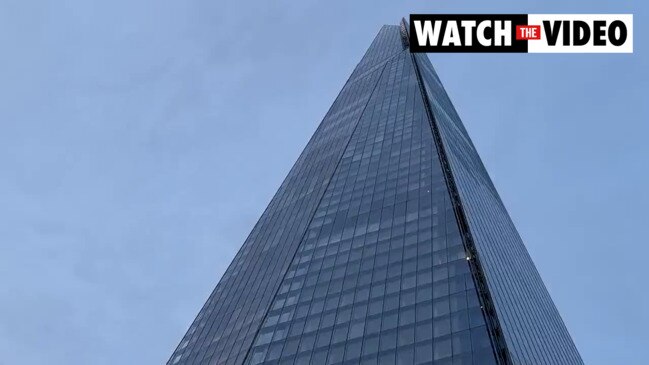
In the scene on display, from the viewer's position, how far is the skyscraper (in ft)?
236

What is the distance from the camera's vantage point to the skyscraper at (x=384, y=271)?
71.9m

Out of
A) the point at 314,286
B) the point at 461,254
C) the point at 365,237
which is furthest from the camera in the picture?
the point at 365,237

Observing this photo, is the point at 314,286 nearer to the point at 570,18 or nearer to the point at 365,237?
the point at 365,237

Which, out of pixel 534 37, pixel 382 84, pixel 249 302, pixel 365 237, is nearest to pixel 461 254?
pixel 365 237

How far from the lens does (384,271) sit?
84438 mm

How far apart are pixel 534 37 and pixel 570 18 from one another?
13.2 ft

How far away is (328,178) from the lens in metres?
122

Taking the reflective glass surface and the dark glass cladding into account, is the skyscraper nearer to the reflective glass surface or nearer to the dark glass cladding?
the reflective glass surface

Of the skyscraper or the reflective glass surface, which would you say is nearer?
the reflective glass surface
